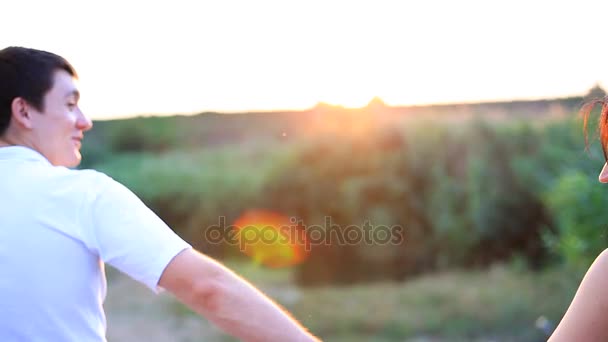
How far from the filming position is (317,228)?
10.9 metres

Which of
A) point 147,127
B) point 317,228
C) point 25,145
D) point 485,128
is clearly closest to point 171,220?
point 317,228

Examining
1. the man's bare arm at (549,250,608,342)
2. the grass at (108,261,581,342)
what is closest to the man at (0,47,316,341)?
the man's bare arm at (549,250,608,342)

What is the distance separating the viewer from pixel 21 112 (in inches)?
75.0

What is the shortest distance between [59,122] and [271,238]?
1005 centimetres

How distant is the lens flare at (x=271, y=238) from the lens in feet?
36.2

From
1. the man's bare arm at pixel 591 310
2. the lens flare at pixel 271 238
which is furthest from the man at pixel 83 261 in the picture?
the lens flare at pixel 271 238

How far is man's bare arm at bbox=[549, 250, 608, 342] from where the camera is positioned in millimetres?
1434

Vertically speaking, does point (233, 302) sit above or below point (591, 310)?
below

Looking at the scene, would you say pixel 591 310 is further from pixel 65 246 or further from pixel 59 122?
pixel 59 122

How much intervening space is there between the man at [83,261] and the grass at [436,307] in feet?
23.4

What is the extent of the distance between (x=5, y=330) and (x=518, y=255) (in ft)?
30.9

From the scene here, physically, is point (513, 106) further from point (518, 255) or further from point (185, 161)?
point (185, 161)

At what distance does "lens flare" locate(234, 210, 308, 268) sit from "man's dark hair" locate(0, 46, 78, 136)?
9047mm

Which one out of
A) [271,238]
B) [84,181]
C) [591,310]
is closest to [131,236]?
[84,181]
